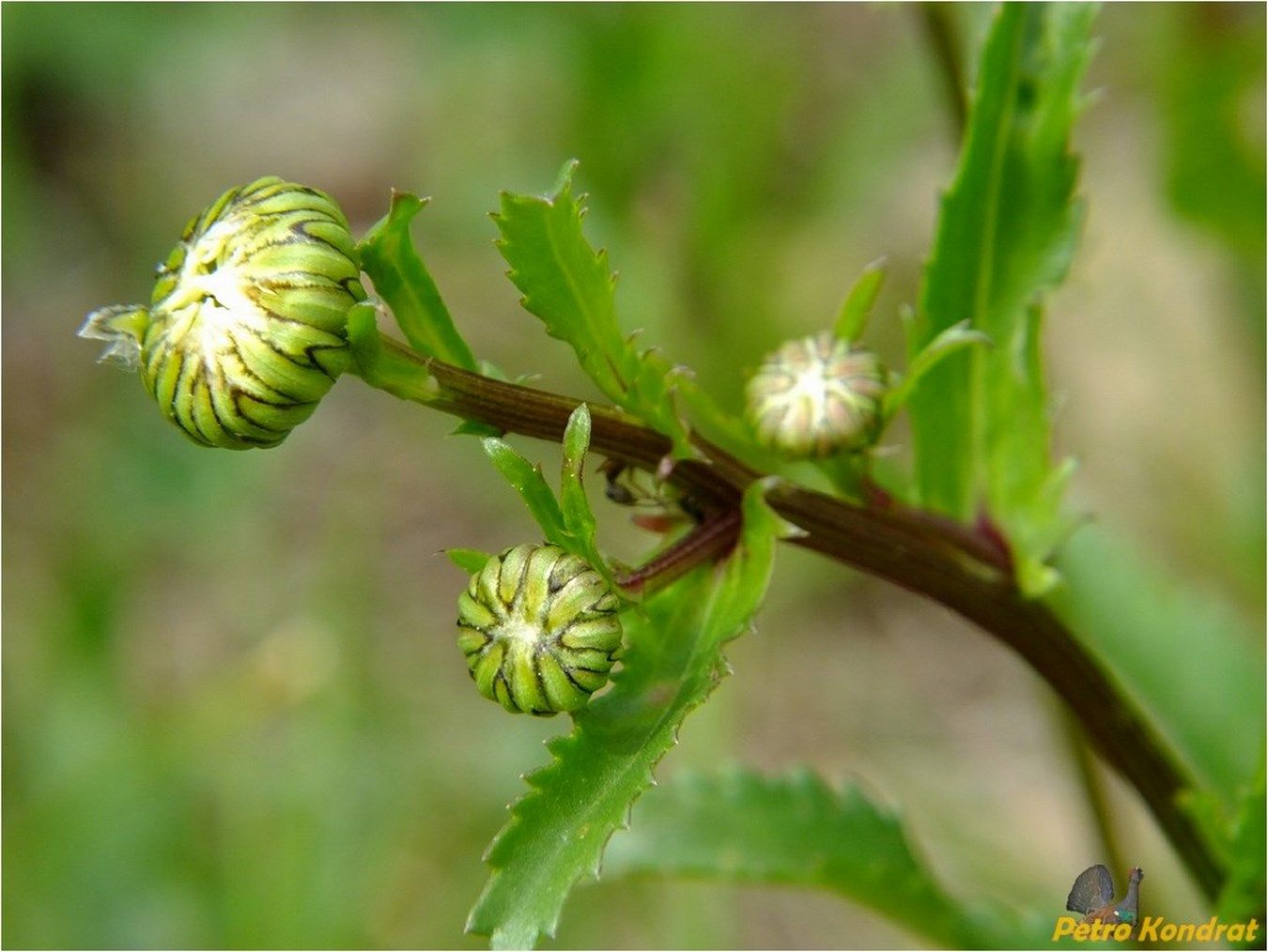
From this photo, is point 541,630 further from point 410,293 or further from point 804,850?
point 804,850

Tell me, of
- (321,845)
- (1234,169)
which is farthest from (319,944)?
(1234,169)

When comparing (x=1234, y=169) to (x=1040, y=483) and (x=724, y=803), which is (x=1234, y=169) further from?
(x=724, y=803)

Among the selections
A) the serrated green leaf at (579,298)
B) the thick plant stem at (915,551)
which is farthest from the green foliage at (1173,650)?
the serrated green leaf at (579,298)

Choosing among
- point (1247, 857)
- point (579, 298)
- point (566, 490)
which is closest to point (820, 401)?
point (579, 298)

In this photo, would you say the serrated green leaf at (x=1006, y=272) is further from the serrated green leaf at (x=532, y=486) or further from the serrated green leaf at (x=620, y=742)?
the serrated green leaf at (x=532, y=486)

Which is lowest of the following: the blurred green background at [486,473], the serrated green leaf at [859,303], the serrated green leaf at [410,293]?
the blurred green background at [486,473]

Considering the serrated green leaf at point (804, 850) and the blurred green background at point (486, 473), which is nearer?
the serrated green leaf at point (804, 850)
